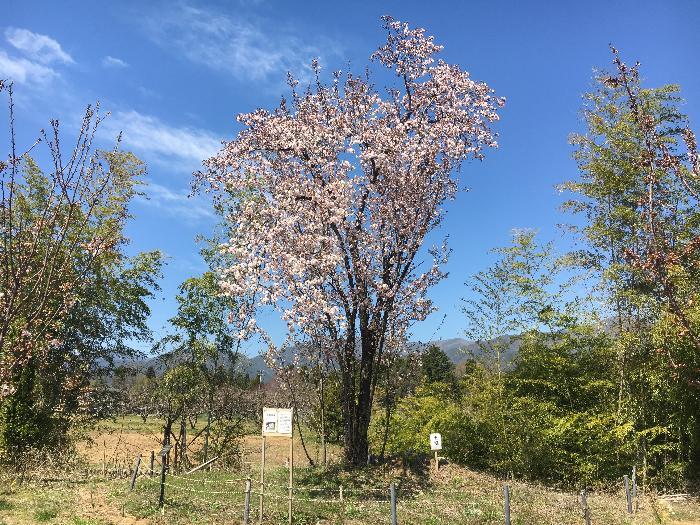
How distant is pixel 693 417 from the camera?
1384 centimetres

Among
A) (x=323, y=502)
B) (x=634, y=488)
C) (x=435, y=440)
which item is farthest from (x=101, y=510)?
(x=634, y=488)

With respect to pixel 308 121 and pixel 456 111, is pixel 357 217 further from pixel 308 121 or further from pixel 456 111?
pixel 456 111

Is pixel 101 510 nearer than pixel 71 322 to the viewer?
Yes

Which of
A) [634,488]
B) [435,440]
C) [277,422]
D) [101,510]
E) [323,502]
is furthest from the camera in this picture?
[435,440]

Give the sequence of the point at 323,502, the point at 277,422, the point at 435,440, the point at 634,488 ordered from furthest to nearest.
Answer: the point at 435,440 → the point at 634,488 → the point at 323,502 → the point at 277,422

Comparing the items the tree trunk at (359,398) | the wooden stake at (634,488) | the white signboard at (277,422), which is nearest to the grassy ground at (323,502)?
the wooden stake at (634,488)

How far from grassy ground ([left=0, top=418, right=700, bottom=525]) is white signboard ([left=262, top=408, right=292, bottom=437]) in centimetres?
118

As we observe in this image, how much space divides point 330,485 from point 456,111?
10682 millimetres

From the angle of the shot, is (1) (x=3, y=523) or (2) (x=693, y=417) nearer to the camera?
(1) (x=3, y=523)

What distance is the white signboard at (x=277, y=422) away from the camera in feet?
33.2

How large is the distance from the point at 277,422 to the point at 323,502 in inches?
91.6

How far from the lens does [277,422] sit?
A: 1017 cm

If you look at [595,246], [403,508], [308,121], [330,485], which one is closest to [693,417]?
[595,246]

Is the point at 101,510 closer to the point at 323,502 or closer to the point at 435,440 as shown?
the point at 323,502
